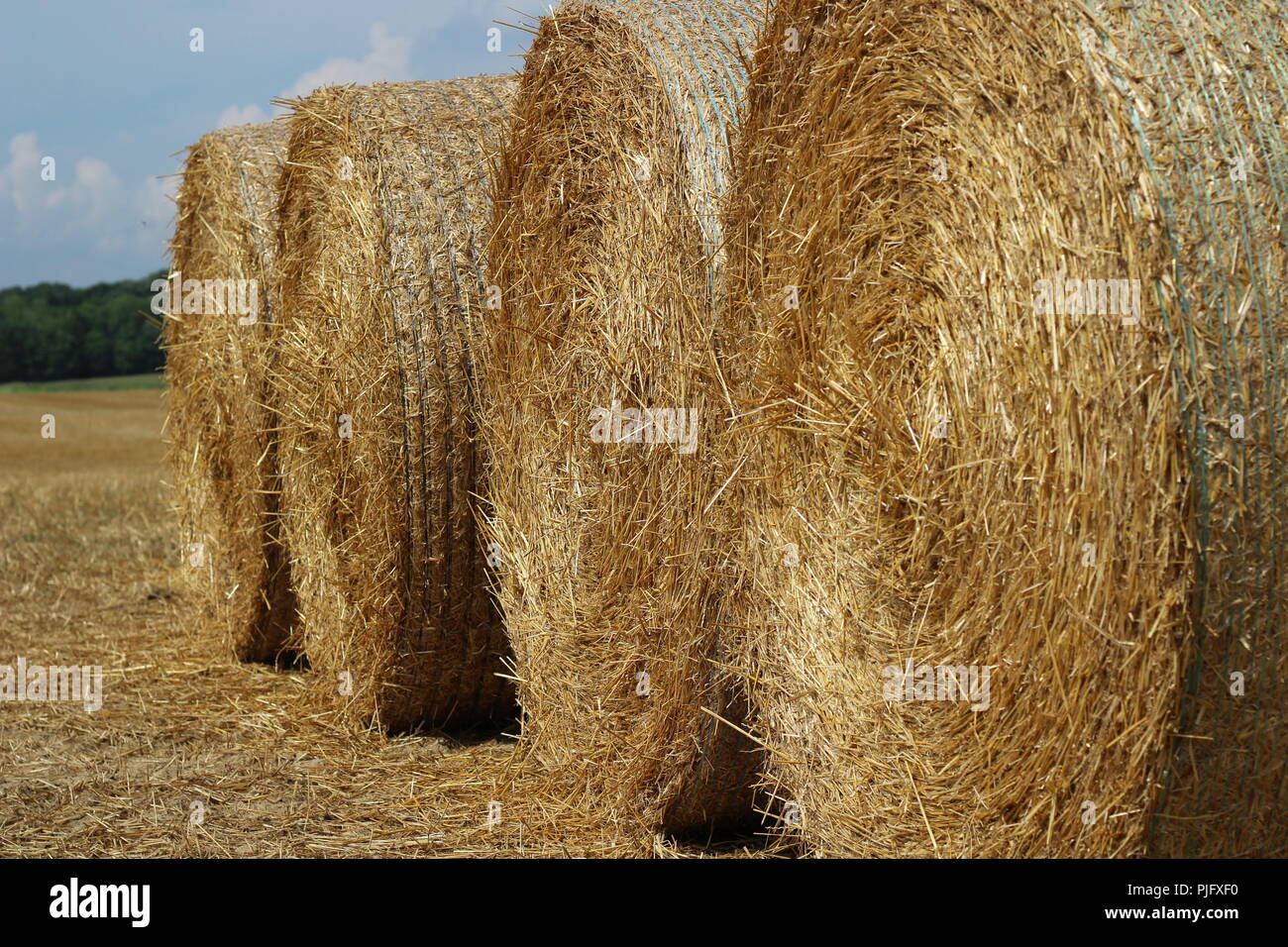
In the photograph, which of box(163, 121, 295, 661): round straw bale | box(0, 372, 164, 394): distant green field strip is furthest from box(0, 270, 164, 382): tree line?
box(163, 121, 295, 661): round straw bale

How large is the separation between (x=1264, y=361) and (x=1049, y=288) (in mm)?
495

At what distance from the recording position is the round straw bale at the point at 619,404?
15.0 feet

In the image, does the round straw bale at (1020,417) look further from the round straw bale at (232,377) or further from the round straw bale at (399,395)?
the round straw bale at (232,377)

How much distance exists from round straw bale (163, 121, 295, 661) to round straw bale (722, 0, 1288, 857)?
3.62m

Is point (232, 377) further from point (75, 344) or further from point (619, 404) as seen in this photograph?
point (75, 344)

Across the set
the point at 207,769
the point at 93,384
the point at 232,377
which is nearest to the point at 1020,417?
the point at 207,769

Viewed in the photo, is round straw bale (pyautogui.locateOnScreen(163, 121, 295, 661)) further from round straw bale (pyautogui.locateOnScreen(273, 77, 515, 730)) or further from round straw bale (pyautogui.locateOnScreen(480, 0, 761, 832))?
round straw bale (pyautogui.locateOnScreen(480, 0, 761, 832))

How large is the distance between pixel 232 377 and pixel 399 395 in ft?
7.11

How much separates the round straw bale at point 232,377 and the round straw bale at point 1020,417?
3623 millimetres

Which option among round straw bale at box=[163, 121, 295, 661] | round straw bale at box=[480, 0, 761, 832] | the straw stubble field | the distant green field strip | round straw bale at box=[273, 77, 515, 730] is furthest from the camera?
the distant green field strip

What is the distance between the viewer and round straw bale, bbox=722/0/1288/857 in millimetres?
3016

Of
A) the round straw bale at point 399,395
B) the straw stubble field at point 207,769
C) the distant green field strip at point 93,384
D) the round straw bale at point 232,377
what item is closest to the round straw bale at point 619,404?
the round straw bale at point 399,395

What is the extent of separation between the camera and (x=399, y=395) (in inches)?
225
